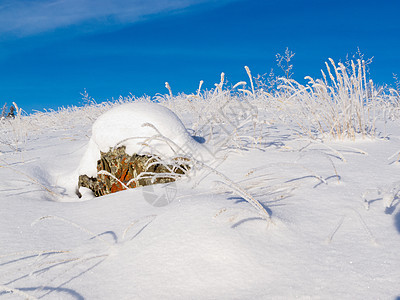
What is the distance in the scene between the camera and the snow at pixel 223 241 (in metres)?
0.96

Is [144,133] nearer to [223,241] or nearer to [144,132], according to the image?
[144,132]

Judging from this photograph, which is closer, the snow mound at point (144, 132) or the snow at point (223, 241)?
the snow at point (223, 241)

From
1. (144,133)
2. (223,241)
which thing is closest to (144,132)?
(144,133)

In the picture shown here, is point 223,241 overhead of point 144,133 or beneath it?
beneath

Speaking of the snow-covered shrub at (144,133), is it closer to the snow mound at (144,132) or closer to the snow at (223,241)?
the snow mound at (144,132)

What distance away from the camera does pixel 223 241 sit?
110 centimetres

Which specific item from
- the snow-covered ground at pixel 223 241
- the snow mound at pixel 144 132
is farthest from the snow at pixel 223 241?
the snow mound at pixel 144 132

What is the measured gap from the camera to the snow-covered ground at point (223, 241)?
96 cm

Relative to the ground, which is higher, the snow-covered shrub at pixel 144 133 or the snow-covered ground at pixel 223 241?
the snow-covered shrub at pixel 144 133

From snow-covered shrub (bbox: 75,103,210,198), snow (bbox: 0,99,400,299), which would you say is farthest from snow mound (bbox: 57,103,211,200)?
snow (bbox: 0,99,400,299)

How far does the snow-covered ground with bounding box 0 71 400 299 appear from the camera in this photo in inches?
37.8

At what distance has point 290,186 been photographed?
156 centimetres

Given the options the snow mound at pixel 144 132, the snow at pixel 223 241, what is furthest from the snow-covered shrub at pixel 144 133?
the snow at pixel 223 241

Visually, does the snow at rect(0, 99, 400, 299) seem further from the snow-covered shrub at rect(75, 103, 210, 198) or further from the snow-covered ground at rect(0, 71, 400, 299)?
the snow-covered shrub at rect(75, 103, 210, 198)
